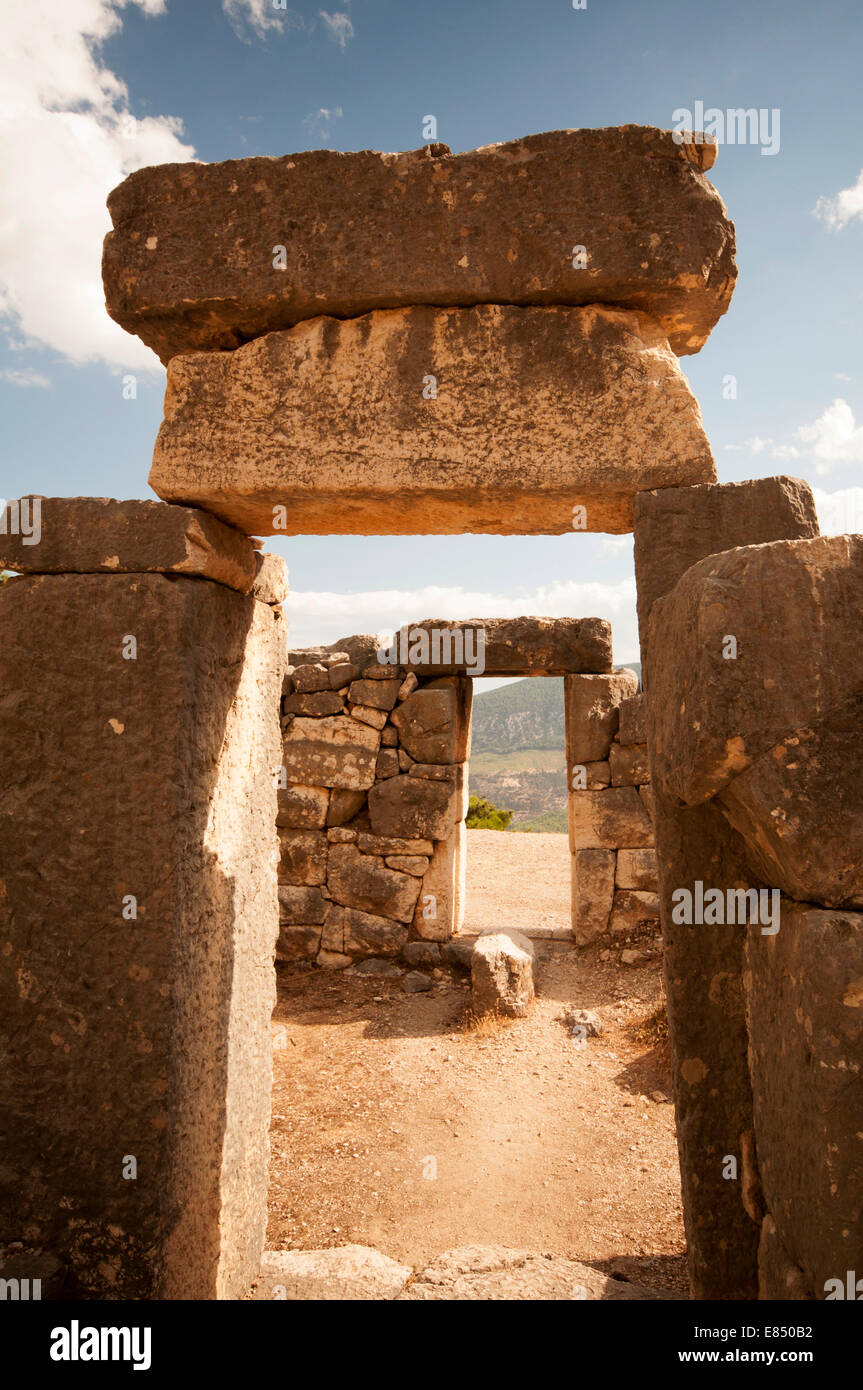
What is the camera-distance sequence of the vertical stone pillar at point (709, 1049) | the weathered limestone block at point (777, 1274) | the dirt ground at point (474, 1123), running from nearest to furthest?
the weathered limestone block at point (777, 1274)
the vertical stone pillar at point (709, 1049)
the dirt ground at point (474, 1123)

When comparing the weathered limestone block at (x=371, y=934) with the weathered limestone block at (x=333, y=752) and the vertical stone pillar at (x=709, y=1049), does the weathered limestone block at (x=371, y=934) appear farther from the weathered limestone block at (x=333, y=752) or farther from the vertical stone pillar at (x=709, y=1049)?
the vertical stone pillar at (x=709, y=1049)

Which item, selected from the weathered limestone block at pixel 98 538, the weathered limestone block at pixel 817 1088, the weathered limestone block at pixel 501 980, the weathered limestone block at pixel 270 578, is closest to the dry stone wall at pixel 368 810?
the weathered limestone block at pixel 501 980

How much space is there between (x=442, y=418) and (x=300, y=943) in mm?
5885

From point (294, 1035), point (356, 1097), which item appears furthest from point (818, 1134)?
point (294, 1035)

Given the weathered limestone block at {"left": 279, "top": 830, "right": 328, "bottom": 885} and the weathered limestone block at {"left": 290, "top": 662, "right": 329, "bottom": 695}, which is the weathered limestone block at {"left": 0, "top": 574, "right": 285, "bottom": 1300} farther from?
the weathered limestone block at {"left": 290, "top": 662, "right": 329, "bottom": 695}

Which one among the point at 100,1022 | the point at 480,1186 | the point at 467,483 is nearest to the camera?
the point at 100,1022

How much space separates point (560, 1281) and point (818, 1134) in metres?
1.43

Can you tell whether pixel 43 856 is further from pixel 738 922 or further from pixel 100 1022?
pixel 738 922

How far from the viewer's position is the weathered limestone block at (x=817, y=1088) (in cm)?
138

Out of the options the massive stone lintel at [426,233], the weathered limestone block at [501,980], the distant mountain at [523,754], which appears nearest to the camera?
the massive stone lintel at [426,233]

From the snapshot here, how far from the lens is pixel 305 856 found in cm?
722

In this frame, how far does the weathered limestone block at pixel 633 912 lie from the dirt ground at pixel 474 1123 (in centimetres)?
30

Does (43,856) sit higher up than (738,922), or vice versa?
(43,856)

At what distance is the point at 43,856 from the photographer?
7.04ft
